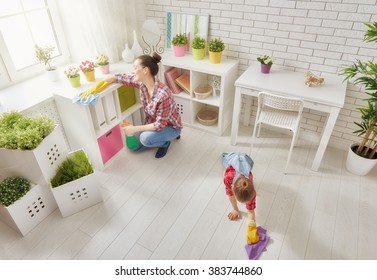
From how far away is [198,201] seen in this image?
222cm

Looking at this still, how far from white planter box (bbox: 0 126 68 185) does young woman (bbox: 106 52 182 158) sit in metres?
0.62

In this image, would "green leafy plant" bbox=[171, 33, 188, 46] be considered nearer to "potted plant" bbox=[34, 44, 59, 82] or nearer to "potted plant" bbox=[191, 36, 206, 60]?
"potted plant" bbox=[191, 36, 206, 60]

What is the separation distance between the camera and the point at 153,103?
7.79ft

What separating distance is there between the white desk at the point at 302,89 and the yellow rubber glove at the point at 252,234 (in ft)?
3.10

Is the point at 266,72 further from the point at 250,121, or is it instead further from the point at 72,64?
the point at 72,64

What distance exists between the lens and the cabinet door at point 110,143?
245 centimetres

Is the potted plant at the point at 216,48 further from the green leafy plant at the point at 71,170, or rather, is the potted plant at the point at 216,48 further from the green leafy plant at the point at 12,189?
the green leafy plant at the point at 12,189

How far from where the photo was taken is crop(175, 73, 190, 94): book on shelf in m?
2.84

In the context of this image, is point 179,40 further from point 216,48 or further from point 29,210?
point 29,210

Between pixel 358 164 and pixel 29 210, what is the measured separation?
263 centimetres

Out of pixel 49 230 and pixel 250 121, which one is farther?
pixel 250 121

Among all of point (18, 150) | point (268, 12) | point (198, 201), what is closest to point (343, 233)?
point (198, 201)
